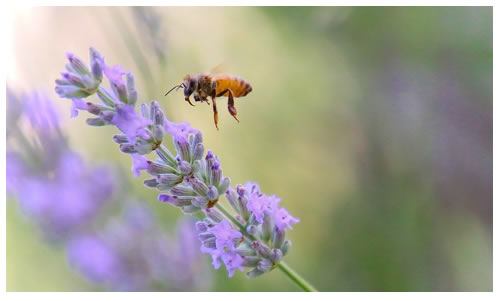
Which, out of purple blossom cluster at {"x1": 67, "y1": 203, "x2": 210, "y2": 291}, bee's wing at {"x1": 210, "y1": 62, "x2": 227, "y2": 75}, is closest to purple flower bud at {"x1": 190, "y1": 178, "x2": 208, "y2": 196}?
bee's wing at {"x1": 210, "y1": 62, "x2": 227, "y2": 75}

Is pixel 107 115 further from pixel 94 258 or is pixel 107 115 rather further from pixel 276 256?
pixel 94 258

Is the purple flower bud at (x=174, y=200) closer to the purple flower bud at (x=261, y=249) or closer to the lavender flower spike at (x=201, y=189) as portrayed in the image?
the lavender flower spike at (x=201, y=189)

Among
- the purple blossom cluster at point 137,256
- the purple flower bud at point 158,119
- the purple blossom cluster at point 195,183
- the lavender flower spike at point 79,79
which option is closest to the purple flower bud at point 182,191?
the purple blossom cluster at point 195,183

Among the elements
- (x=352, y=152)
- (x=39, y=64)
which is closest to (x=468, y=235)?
(x=352, y=152)

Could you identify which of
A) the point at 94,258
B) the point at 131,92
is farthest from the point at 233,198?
the point at 94,258

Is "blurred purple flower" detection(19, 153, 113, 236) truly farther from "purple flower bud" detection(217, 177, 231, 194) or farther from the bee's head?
"purple flower bud" detection(217, 177, 231, 194)

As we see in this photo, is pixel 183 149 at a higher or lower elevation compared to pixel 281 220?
higher
